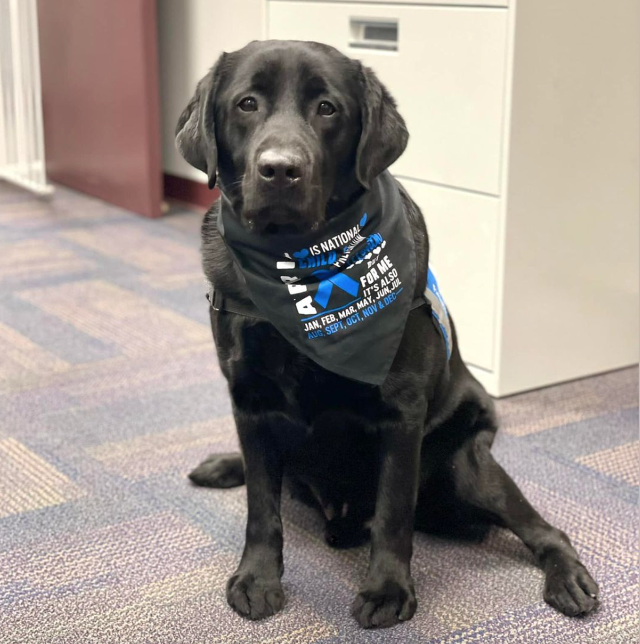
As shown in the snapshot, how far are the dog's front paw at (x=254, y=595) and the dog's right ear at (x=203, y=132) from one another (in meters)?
0.55

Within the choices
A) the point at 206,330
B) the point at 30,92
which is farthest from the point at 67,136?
the point at 206,330

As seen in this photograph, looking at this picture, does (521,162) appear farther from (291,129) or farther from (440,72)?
(291,129)

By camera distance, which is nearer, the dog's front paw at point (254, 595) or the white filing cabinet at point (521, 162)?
the dog's front paw at point (254, 595)

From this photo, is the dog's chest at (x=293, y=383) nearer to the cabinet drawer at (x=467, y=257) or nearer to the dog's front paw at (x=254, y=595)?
the dog's front paw at (x=254, y=595)

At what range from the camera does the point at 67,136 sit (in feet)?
13.9

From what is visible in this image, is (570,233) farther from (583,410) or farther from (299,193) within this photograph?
(299,193)

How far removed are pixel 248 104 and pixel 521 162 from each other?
34.4 inches

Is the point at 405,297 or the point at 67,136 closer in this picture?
the point at 405,297

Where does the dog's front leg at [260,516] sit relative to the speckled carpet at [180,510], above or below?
above

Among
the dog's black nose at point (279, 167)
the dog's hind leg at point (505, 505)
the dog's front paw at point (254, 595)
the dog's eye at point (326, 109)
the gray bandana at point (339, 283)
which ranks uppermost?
the dog's eye at point (326, 109)

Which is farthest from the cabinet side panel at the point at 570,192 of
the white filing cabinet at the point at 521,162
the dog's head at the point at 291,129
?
the dog's head at the point at 291,129

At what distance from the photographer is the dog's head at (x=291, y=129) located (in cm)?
120

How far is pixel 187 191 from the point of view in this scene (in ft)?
12.9

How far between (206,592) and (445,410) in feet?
1.42
